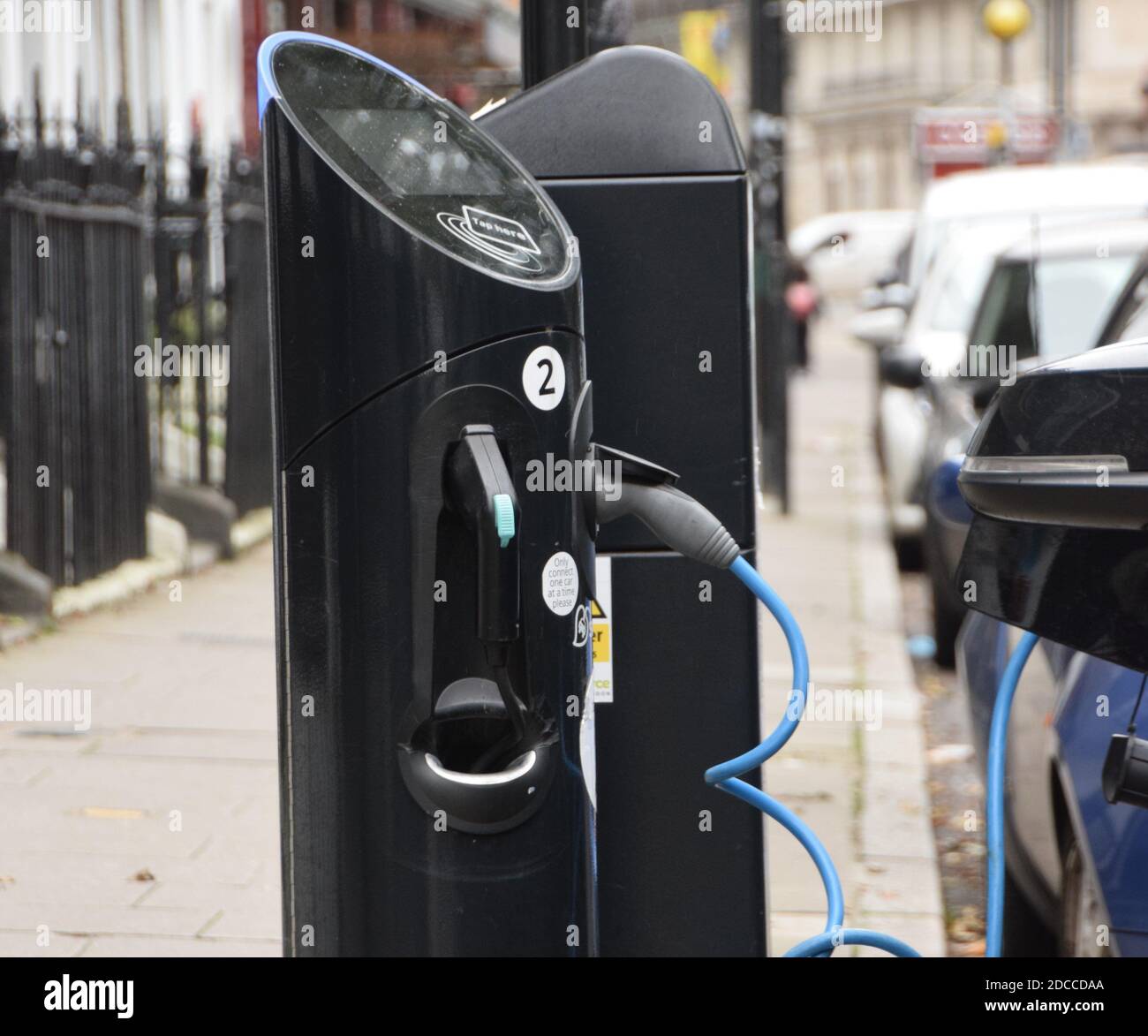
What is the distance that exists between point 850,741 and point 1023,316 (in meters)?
2.72

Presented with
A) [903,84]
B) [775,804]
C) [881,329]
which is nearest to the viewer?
[775,804]

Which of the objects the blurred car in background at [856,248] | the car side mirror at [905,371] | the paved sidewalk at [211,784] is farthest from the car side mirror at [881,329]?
the blurred car in background at [856,248]

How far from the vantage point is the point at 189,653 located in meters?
7.54

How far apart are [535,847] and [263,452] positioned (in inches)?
341

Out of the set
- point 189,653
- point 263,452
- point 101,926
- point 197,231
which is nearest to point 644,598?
point 101,926

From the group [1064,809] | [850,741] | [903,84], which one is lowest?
[850,741]

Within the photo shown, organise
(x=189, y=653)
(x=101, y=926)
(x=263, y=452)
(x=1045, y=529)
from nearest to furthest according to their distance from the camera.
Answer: (x=1045, y=529)
(x=101, y=926)
(x=189, y=653)
(x=263, y=452)

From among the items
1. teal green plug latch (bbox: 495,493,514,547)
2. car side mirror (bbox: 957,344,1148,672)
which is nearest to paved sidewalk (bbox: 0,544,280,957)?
teal green plug latch (bbox: 495,493,514,547)

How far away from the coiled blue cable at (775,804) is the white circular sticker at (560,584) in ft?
0.99

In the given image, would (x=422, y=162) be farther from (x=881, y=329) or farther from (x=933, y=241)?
(x=933, y=241)

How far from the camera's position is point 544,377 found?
229 centimetres

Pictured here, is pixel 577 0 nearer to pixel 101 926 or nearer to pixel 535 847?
pixel 535 847

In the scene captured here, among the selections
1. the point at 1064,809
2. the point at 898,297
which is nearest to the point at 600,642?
the point at 1064,809

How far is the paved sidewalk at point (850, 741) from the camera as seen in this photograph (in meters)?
4.72
